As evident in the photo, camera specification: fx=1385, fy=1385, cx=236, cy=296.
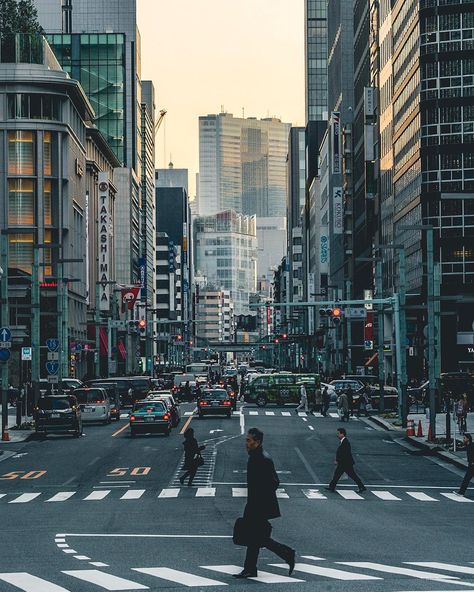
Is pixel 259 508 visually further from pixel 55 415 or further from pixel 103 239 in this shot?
pixel 103 239

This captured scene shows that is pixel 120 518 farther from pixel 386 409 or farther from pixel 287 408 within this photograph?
pixel 287 408

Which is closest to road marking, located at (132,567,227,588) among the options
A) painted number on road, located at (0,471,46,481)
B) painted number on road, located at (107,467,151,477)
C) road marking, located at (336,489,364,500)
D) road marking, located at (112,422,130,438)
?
road marking, located at (336,489,364,500)

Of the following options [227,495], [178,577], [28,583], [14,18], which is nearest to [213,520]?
[227,495]

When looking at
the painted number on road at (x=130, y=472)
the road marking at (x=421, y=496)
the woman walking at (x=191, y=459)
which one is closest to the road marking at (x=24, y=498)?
the woman walking at (x=191, y=459)

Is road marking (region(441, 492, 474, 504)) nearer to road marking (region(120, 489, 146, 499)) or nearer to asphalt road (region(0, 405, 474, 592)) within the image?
asphalt road (region(0, 405, 474, 592))

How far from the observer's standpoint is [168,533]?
24.2 metres

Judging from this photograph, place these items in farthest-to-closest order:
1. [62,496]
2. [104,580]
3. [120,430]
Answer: [120,430] → [62,496] → [104,580]

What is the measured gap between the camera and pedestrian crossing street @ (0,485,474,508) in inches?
1288

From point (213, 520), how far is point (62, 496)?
320 inches

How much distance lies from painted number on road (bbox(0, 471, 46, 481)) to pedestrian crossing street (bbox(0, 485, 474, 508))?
497 centimetres

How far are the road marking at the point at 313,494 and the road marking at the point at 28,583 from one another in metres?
15.7

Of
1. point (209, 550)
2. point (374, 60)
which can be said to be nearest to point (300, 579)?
point (209, 550)

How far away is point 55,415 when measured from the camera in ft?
191

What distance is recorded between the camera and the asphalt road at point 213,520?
17625 mm
